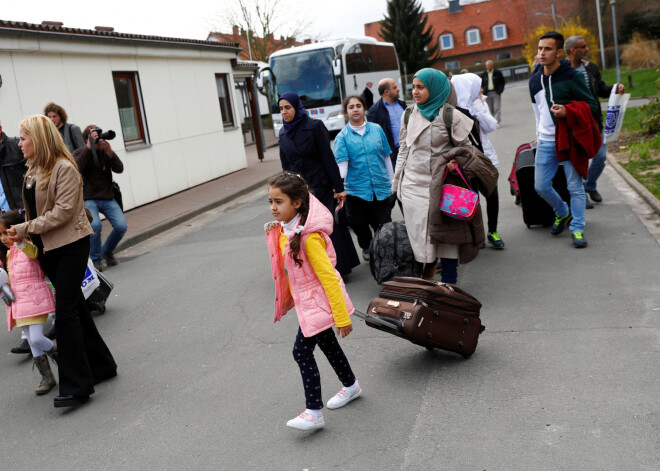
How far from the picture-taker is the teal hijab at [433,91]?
18.0 feet

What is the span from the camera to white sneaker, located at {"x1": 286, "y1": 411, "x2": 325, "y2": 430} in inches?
152

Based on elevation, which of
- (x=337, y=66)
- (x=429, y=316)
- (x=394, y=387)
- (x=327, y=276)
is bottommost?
(x=394, y=387)

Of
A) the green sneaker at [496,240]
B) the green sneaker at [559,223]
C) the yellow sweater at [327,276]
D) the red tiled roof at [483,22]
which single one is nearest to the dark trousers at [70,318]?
the yellow sweater at [327,276]

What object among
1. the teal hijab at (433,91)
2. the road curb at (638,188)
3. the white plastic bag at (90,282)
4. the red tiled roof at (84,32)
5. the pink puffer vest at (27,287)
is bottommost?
the road curb at (638,188)

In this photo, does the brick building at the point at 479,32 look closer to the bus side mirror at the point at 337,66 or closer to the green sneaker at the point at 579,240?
the bus side mirror at the point at 337,66

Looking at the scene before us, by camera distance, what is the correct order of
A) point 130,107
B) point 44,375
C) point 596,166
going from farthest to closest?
1. point 130,107
2. point 596,166
3. point 44,375

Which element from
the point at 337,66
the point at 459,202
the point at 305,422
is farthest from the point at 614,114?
the point at 337,66

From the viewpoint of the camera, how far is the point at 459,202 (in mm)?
5410

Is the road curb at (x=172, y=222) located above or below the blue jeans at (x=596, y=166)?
below

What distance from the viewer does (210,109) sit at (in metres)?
18.4

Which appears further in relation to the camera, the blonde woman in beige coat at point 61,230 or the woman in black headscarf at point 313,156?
the woman in black headscarf at point 313,156

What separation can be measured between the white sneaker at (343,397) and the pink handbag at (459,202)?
177cm

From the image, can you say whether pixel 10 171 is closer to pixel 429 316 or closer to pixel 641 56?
pixel 429 316

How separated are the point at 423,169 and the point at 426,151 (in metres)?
0.15
